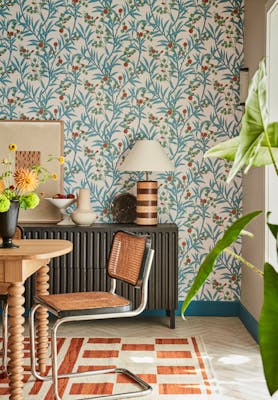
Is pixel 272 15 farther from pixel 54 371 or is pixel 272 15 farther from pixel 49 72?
pixel 54 371

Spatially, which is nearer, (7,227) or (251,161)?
(251,161)

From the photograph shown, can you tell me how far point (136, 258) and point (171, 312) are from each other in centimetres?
155

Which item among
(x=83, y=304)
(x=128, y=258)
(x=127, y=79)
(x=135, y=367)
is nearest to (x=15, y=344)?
(x=83, y=304)

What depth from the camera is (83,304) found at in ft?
9.79

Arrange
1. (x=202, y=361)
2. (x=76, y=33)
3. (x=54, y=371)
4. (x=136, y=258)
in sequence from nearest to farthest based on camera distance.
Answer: (x=54, y=371) < (x=136, y=258) < (x=202, y=361) < (x=76, y=33)

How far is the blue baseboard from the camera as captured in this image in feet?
13.6

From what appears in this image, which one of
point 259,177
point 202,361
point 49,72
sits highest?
point 49,72

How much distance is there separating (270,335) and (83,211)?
396 cm

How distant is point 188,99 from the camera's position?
197 inches

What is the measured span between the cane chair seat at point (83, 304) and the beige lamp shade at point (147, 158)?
1551 mm

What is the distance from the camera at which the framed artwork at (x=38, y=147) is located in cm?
499

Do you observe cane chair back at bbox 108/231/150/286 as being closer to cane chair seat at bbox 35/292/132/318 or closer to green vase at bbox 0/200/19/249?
cane chair seat at bbox 35/292/132/318

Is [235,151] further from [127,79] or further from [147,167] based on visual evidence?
[127,79]

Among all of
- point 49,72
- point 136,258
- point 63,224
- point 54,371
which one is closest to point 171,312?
Result: point 63,224
